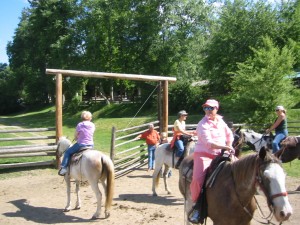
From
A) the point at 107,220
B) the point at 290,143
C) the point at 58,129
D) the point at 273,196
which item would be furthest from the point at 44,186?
the point at 273,196

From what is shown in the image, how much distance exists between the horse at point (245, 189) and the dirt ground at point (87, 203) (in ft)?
8.47

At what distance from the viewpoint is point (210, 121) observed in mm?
5031

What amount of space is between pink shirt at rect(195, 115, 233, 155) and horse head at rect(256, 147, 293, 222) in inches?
34.5

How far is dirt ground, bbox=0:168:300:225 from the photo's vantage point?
293 inches

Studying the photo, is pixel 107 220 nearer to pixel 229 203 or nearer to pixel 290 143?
pixel 229 203

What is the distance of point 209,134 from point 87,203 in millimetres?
4838

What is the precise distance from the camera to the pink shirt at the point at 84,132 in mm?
8055

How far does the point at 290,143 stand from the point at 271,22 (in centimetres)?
2328

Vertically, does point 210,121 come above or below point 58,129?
above

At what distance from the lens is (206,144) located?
193 inches

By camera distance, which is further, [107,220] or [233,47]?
[233,47]

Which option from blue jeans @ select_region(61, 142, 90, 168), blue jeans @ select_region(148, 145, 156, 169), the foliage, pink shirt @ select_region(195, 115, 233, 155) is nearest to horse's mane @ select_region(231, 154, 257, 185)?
pink shirt @ select_region(195, 115, 233, 155)

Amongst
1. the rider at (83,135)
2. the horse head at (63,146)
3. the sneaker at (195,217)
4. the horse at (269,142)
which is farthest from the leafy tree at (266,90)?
the sneaker at (195,217)

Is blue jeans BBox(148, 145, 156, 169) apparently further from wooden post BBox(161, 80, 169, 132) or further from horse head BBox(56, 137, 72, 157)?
horse head BBox(56, 137, 72, 157)
